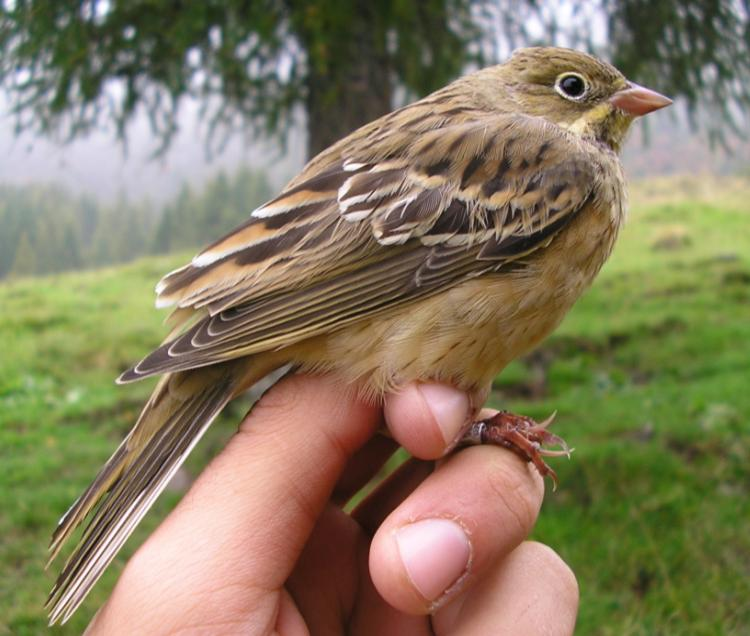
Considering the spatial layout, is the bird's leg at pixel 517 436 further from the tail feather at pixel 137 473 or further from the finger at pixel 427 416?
the tail feather at pixel 137 473

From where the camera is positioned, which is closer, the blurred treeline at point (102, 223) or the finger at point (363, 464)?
the finger at point (363, 464)

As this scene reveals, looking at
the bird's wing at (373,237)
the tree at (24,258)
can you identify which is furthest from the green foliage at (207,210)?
the bird's wing at (373,237)

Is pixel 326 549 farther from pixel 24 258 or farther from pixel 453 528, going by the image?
pixel 24 258

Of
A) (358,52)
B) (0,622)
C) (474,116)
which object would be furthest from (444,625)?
(358,52)

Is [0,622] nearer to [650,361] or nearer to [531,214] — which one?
[531,214]

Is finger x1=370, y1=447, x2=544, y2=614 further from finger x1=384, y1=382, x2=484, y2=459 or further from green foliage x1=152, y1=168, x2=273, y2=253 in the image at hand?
green foliage x1=152, y1=168, x2=273, y2=253

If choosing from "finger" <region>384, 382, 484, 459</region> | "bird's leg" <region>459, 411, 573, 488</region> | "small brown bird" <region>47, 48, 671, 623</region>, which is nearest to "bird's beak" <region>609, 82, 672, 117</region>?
"small brown bird" <region>47, 48, 671, 623</region>
